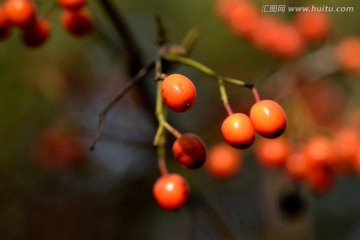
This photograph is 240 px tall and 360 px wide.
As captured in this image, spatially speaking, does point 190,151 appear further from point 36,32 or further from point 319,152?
point 319,152

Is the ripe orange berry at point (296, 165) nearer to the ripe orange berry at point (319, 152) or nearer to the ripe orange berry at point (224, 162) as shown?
the ripe orange berry at point (319, 152)

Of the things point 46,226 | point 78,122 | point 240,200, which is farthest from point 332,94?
point 46,226

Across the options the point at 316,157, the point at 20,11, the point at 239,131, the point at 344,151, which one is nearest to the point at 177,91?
the point at 239,131

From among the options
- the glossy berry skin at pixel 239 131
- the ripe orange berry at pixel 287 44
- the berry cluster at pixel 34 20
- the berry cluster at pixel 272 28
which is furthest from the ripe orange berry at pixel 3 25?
the ripe orange berry at pixel 287 44

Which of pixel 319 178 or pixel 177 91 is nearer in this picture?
pixel 177 91

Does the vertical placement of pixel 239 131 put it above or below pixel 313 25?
above

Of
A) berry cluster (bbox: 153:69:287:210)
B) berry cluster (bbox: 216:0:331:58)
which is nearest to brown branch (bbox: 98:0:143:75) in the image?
berry cluster (bbox: 153:69:287:210)
